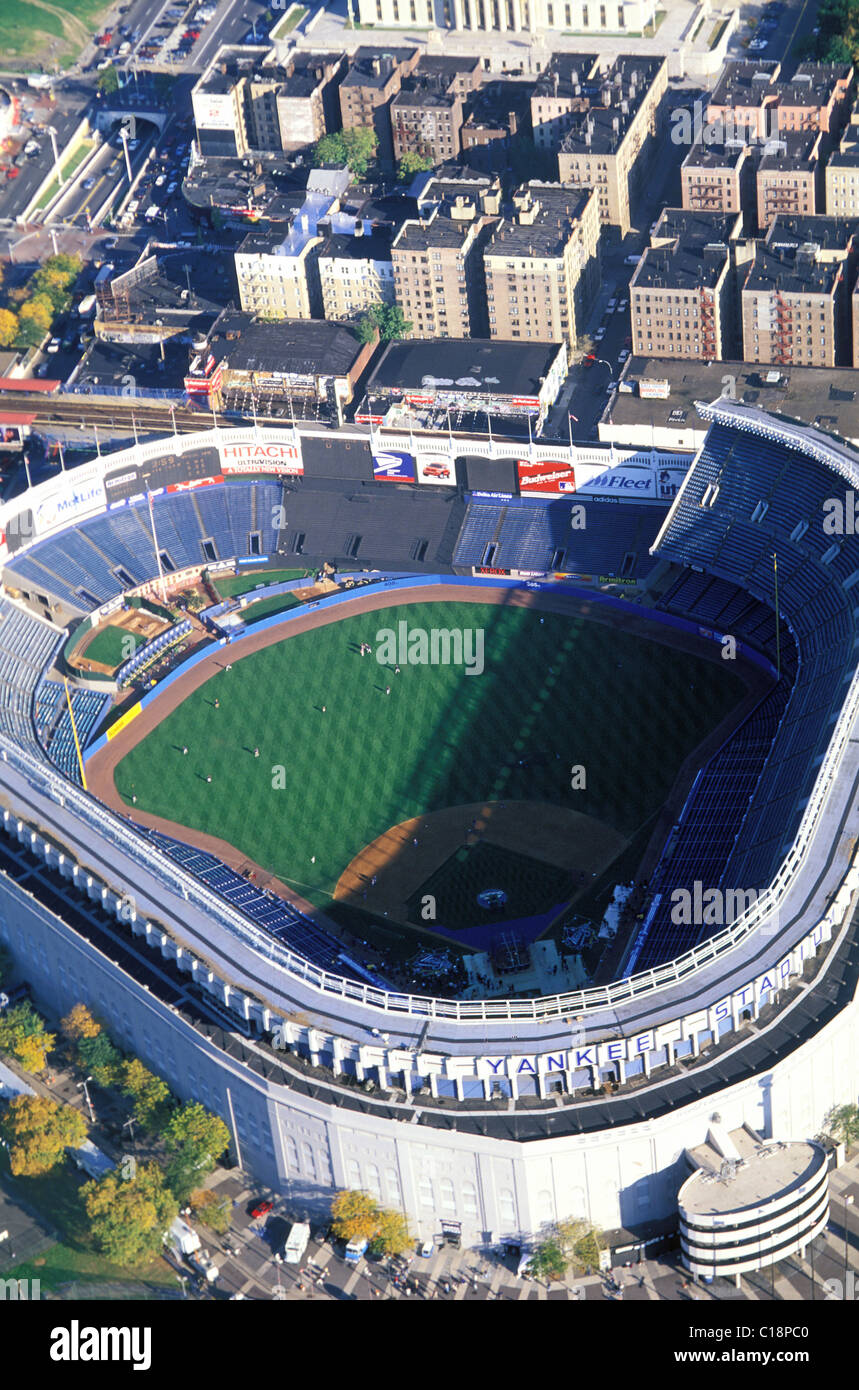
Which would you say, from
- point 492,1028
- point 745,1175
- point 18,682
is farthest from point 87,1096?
point 18,682

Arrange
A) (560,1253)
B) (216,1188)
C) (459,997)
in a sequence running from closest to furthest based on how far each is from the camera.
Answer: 1. (560,1253)
2. (216,1188)
3. (459,997)

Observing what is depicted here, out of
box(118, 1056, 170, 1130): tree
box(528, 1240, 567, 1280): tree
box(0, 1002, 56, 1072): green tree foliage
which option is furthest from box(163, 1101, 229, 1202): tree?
box(528, 1240, 567, 1280): tree

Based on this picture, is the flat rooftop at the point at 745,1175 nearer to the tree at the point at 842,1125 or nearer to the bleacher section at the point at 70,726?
the tree at the point at 842,1125

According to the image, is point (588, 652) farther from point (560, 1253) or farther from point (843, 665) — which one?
point (560, 1253)

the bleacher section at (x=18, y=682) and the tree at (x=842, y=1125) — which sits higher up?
the bleacher section at (x=18, y=682)

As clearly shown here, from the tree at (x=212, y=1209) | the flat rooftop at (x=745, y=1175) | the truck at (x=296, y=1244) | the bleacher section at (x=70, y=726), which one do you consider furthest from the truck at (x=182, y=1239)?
the bleacher section at (x=70, y=726)

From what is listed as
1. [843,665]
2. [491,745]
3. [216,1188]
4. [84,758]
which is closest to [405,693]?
[491,745]

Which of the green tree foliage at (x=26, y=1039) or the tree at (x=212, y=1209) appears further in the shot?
the green tree foliage at (x=26, y=1039)
